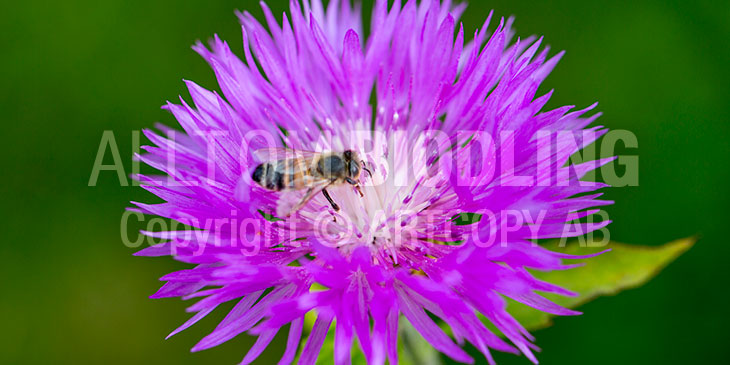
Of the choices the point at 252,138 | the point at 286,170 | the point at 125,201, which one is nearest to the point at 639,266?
the point at 286,170

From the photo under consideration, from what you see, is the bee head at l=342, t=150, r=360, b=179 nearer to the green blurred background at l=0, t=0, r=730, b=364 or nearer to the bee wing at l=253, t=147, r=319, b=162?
the bee wing at l=253, t=147, r=319, b=162

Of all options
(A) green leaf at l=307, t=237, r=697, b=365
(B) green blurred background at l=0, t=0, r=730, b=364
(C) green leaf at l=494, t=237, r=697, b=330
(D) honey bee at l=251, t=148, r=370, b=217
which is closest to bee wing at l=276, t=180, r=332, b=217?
(D) honey bee at l=251, t=148, r=370, b=217

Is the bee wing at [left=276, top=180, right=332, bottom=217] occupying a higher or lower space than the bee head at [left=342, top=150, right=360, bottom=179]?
lower

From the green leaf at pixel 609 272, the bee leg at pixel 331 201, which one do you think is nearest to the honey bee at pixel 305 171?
the bee leg at pixel 331 201

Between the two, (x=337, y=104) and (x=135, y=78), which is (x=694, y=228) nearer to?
(x=337, y=104)

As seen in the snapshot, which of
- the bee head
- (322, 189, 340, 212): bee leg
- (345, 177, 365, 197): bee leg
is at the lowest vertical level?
(322, 189, 340, 212): bee leg

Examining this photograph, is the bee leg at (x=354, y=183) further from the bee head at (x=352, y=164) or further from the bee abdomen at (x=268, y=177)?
the bee abdomen at (x=268, y=177)

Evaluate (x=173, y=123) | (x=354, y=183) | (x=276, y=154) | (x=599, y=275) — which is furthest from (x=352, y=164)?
(x=173, y=123)
